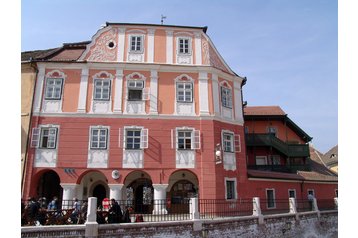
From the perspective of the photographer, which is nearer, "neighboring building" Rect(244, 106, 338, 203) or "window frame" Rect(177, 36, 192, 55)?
"window frame" Rect(177, 36, 192, 55)

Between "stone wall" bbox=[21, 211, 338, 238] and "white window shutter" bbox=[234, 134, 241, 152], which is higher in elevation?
"white window shutter" bbox=[234, 134, 241, 152]

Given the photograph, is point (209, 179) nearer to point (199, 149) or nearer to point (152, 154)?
point (199, 149)

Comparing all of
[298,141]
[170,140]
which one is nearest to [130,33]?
[170,140]

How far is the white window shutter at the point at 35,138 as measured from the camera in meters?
18.2

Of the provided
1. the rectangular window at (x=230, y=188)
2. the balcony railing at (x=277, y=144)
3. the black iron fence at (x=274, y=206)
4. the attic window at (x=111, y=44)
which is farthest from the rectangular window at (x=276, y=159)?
the attic window at (x=111, y=44)

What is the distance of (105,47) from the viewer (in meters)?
20.5

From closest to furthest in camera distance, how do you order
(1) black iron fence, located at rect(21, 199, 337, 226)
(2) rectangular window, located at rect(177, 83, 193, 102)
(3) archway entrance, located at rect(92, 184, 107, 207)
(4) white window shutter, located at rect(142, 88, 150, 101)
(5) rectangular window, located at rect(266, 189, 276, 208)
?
(1) black iron fence, located at rect(21, 199, 337, 226) → (4) white window shutter, located at rect(142, 88, 150, 101) → (2) rectangular window, located at rect(177, 83, 193, 102) → (3) archway entrance, located at rect(92, 184, 107, 207) → (5) rectangular window, located at rect(266, 189, 276, 208)

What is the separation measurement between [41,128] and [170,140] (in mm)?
7629

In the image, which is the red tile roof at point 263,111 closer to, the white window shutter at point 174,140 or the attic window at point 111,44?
the white window shutter at point 174,140

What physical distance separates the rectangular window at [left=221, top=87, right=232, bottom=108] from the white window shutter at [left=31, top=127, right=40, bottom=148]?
447 inches

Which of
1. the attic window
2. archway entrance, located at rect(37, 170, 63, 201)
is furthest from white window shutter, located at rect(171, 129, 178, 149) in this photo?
archway entrance, located at rect(37, 170, 63, 201)

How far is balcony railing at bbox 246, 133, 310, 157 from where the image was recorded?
26203 millimetres

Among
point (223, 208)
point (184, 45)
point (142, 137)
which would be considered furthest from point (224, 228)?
point (184, 45)

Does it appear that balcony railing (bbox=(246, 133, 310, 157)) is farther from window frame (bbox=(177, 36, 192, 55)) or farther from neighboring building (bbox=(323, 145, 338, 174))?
neighboring building (bbox=(323, 145, 338, 174))
